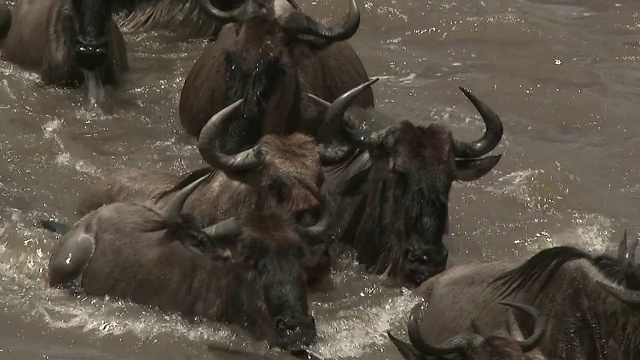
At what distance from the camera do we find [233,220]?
8.64m

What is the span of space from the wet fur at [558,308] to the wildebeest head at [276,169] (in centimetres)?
114

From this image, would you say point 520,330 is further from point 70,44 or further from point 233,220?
point 70,44

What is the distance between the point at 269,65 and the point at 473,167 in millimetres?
1906

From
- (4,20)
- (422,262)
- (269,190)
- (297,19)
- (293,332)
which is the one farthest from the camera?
(4,20)

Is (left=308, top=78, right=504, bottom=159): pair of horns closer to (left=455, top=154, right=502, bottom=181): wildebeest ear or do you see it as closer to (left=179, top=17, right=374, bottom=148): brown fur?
(left=455, top=154, right=502, bottom=181): wildebeest ear

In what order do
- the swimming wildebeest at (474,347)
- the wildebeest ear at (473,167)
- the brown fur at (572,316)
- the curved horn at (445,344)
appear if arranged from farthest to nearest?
the wildebeest ear at (473,167), the brown fur at (572,316), the curved horn at (445,344), the swimming wildebeest at (474,347)

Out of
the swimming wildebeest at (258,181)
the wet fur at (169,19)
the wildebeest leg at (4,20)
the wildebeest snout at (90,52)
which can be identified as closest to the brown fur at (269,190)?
the swimming wildebeest at (258,181)

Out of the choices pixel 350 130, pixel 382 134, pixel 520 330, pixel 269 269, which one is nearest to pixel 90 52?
pixel 350 130

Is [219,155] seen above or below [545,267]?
above

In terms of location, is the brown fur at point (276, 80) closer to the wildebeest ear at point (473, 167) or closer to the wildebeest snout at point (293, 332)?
the wildebeest ear at point (473, 167)

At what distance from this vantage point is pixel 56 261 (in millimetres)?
9391

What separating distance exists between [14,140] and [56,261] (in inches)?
115

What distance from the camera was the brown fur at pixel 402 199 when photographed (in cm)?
963

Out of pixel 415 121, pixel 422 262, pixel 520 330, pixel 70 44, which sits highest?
pixel 520 330
